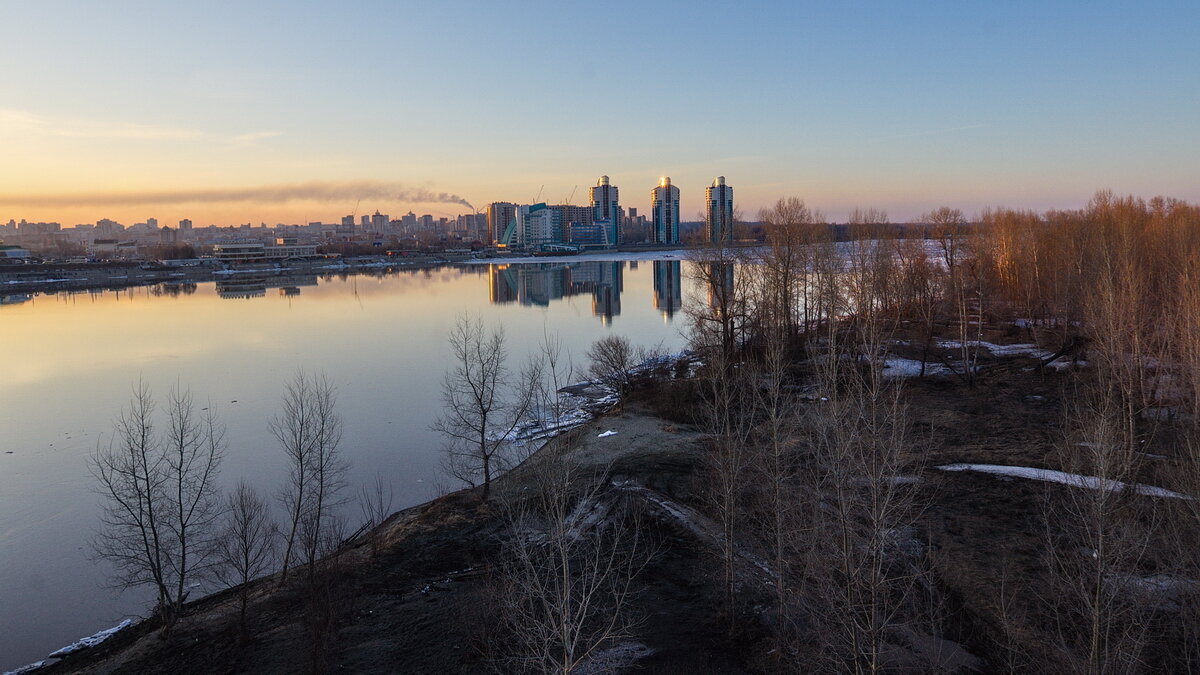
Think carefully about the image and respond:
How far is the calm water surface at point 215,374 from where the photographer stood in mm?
10258

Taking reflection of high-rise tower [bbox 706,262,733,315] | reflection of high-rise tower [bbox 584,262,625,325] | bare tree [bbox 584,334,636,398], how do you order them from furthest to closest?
reflection of high-rise tower [bbox 584,262,625,325]
reflection of high-rise tower [bbox 706,262,733,315]
bare tree [bbox 584,334,636,398]

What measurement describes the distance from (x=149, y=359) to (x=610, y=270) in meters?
54.1

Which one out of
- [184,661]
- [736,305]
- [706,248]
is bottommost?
[184,661]

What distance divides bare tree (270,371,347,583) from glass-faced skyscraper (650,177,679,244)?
5668 inches

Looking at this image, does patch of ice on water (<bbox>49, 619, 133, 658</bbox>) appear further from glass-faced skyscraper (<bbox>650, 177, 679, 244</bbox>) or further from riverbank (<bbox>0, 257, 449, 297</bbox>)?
glass-faced skyscraper (<bbox>650, 177, 679, 244</bbox>)

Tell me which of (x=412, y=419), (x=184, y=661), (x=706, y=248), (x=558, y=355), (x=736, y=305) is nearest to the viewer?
(x=184, y=661)

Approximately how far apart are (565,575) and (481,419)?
1012 centimetres

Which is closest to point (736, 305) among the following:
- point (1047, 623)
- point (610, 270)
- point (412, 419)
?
point (412, 419)

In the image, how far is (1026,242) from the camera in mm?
32281

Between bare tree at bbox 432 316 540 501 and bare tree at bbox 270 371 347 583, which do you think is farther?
bare tree at bbox 432 316 540 501

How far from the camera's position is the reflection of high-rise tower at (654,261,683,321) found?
38.7 m

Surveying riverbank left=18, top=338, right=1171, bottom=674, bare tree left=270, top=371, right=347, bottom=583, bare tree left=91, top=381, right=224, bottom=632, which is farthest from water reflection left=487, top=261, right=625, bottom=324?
bare tree left=91, top=381, right=224, bottom=632

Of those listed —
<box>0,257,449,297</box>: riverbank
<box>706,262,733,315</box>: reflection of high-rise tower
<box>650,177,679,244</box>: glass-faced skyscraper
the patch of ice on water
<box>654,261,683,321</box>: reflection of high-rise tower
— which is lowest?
the patch of ice on water

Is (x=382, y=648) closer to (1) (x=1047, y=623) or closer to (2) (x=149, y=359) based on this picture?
(1) (x=1047, y=623)
